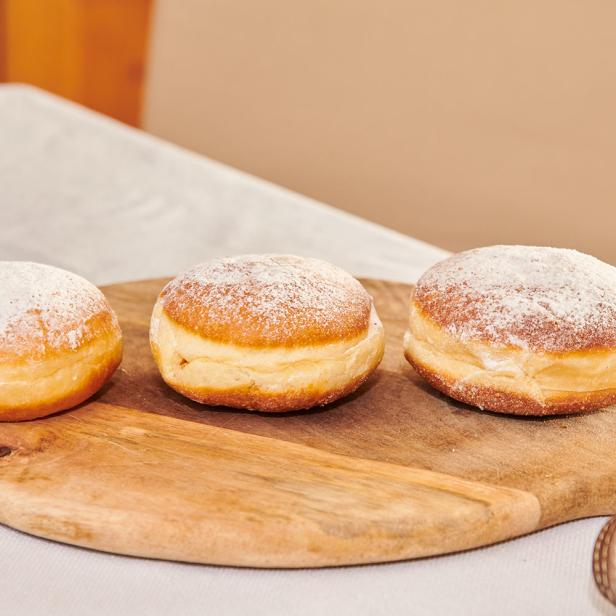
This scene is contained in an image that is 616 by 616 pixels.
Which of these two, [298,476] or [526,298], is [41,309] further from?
[526,298]

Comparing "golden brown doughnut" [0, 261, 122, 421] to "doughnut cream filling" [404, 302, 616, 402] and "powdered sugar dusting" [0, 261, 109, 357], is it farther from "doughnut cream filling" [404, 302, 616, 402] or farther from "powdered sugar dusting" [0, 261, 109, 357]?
"doughnut cream filling" [404, 302, 616, 402]

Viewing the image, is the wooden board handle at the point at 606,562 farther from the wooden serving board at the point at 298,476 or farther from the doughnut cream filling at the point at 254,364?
the doughnut cream filling at the point at 254,364

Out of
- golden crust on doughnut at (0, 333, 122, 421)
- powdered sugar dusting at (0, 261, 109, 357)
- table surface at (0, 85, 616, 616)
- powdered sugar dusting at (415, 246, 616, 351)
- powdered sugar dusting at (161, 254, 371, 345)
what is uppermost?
powdered sugar dusting at (415, 246, 616, 351)

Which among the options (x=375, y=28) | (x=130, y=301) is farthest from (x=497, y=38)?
(x=130, y=301)

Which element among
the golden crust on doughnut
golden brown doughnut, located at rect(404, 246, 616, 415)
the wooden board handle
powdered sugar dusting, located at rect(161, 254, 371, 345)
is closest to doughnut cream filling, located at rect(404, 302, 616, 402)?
golden brown doughnut, located at rect(404, 246, 616, 415)

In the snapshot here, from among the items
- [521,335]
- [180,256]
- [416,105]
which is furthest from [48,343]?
[416,105]
